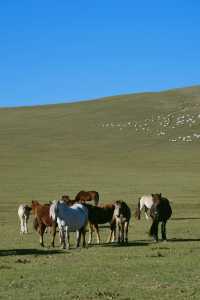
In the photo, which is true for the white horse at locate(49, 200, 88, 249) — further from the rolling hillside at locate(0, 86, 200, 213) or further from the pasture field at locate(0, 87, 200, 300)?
the rolling hillside at locate(0, 86, 200, 213)

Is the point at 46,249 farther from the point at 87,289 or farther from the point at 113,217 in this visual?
the point at 87,289

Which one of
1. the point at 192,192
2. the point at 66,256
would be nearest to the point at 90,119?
the point at 192,192

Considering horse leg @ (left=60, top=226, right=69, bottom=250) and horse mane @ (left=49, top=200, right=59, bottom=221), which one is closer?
horse leg @ (left=60, top=226, right=69, bottom=250)

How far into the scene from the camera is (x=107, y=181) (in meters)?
61.3

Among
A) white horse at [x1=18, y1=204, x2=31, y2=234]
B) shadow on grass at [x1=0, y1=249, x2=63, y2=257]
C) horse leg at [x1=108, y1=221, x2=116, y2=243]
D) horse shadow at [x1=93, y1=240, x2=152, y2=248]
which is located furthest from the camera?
white horse at [x1=18, y1=204, x2=31, y2=234]

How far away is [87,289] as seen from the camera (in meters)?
13.3

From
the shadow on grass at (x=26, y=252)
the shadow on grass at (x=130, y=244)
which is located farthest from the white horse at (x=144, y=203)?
the shadow on grass at (x=26, y=252)

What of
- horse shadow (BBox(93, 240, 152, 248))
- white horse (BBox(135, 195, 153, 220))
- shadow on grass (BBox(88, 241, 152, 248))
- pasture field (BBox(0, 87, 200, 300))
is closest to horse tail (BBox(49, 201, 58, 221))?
pasture field (BBox(0, 87, 200, 300))

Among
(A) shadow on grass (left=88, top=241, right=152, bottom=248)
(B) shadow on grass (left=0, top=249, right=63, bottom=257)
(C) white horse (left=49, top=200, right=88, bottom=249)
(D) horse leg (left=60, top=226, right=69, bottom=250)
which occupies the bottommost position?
(B) shadow on grass (left=0, top=249, right=63, bottom=257)

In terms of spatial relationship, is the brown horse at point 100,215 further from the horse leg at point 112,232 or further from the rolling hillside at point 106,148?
the rolling hillside at point 106,148

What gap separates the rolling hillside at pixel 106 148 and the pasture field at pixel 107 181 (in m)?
0.11

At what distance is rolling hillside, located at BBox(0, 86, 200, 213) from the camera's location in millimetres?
56250

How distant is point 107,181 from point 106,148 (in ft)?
93.7

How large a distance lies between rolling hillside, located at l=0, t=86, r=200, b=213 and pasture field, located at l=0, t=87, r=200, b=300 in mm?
110
